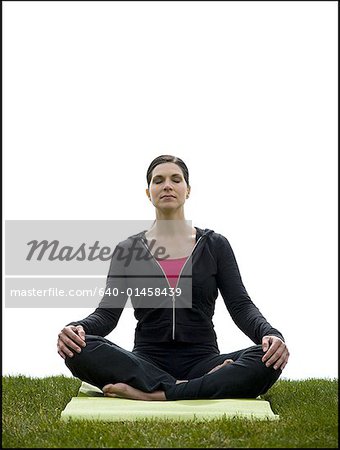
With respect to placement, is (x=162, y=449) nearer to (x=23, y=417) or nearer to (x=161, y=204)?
(x=23, y=417)

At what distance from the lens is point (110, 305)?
13.7 feet

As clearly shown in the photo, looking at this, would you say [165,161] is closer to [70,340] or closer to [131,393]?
[70,340]

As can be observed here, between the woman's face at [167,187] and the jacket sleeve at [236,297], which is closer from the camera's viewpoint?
the jacket sleeve at [236,297]

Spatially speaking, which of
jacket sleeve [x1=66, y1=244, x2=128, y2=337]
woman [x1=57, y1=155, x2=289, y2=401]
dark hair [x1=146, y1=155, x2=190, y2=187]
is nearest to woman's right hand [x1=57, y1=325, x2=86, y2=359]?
woman [x1=57, y1=155, x2=289, y2=401]

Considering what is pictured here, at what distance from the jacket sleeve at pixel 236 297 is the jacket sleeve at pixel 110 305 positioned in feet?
1.98

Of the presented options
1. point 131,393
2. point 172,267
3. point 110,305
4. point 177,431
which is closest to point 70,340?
point 131,393

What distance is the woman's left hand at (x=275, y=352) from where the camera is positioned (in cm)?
358

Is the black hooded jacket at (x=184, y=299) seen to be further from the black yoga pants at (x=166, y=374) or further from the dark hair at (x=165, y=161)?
the dark hair at (x=165, y=161)

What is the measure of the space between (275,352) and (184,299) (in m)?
0.71

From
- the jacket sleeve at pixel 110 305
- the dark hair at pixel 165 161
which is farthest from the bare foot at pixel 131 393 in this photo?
the dark hair at pixel 165 161

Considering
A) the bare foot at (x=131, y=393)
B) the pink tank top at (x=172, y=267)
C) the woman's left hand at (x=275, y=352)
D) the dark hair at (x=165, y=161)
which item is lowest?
the bare foot at (x=131, y=393)

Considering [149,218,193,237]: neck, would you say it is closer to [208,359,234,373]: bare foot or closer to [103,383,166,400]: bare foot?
[208,359,234,373]: bare foot

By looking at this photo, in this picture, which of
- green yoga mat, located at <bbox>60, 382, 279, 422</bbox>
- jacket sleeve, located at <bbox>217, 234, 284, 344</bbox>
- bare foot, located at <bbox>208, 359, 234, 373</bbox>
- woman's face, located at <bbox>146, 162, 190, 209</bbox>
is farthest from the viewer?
woman's face, located at <bbox>146, 162, 190, 209</bbox>

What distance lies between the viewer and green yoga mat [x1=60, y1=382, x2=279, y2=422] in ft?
10.4
